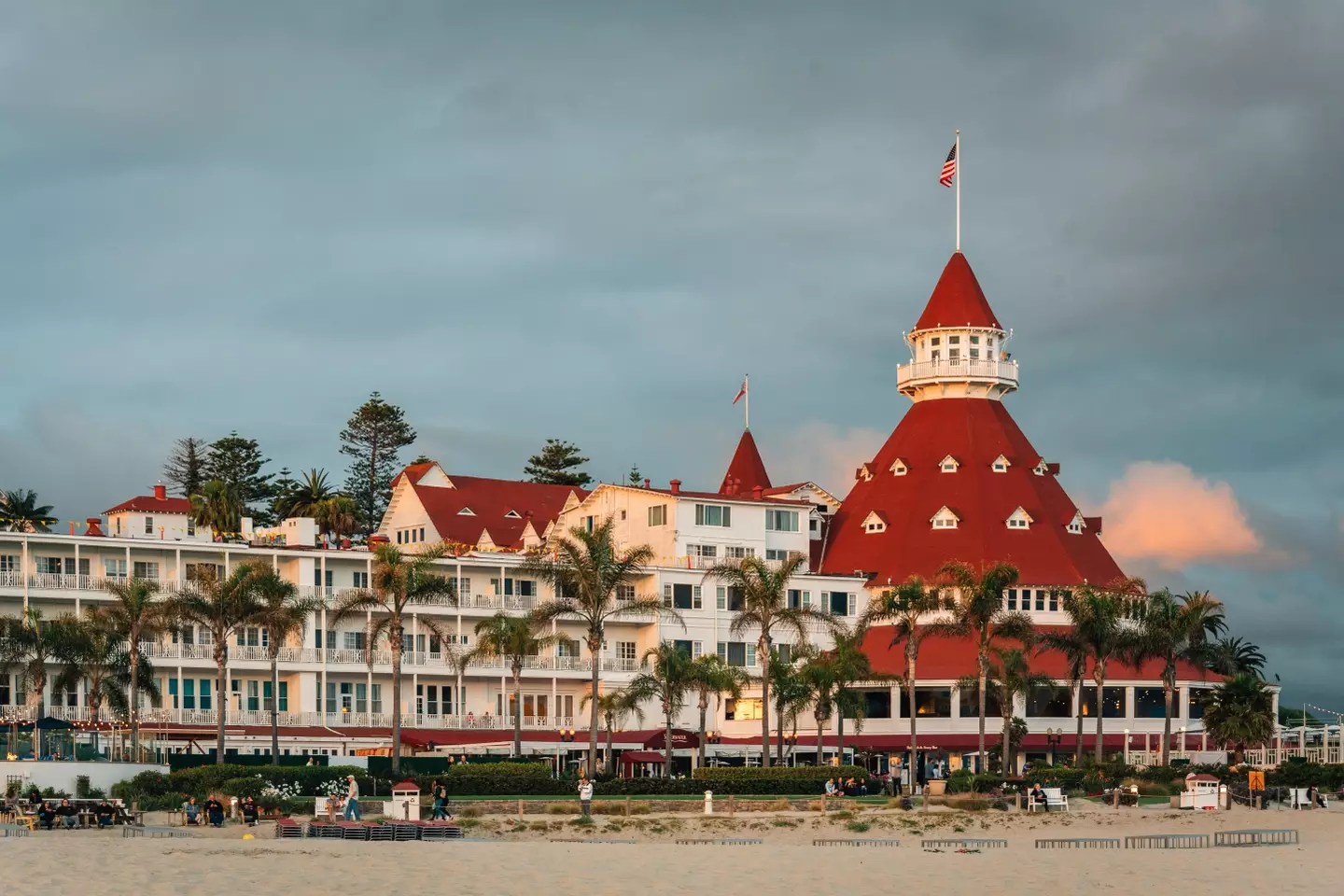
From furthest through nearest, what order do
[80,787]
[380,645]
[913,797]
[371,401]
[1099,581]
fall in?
[371,401] < [1099,581] < [380,645] < [913,797] < [80,787]

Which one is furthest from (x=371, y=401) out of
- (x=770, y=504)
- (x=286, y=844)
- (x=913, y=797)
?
(x=286, y=844)

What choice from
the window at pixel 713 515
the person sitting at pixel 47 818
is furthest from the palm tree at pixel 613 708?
the person sitting at pixel 47 818

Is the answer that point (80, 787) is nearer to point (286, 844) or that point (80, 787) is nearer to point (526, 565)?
point (286, 844)

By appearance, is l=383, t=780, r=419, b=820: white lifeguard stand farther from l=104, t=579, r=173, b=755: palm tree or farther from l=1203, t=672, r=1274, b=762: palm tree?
l=1203, t=672, r=1274, b=762: palm tree

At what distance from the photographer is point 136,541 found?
277ft

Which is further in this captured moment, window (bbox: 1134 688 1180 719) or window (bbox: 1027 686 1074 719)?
window (bbox: 1134 688 1180 719)

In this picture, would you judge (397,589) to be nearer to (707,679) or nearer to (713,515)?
(707,679)

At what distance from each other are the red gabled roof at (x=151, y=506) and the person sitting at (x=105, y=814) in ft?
144

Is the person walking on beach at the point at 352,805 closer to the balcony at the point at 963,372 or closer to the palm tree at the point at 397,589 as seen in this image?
the palm tree at the point at 397,589

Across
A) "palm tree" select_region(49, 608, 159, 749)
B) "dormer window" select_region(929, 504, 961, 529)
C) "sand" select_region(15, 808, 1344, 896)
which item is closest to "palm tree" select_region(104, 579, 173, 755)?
"palm tree" select_region(49, 608, 159, 749)

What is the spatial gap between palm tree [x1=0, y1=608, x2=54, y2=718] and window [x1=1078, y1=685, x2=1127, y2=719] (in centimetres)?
4525

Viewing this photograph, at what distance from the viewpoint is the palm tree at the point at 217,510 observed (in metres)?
108

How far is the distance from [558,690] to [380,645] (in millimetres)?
8516

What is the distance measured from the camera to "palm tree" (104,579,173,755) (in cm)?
7044
